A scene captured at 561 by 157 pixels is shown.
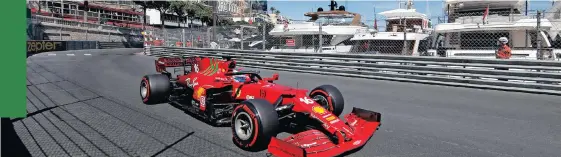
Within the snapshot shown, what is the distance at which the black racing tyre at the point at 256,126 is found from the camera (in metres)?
4.24

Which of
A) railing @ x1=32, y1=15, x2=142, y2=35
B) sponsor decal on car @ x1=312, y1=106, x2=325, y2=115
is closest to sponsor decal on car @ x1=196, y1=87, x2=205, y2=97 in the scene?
sponsor decal on car @ x1=312, y1=106, x2=325, y2=115

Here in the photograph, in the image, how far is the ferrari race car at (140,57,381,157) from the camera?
4.10 m

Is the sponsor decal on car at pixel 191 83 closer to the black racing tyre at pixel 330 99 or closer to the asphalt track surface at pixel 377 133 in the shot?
the asphalt track surface at pixel 377 133

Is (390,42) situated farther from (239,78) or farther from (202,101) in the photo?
(202,101)

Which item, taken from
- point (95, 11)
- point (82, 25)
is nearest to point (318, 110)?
point (82, 25)

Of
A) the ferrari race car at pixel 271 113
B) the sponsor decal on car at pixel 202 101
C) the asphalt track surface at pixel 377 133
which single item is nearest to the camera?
the ferrari race car at pixel 271 113

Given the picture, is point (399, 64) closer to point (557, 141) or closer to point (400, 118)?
point (400, 118)

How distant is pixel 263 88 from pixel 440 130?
234 cm

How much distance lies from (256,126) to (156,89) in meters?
3.24

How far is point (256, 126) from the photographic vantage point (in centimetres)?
425

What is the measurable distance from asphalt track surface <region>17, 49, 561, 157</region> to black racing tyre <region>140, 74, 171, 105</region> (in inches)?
5.4

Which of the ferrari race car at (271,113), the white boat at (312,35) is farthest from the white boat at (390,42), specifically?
the ferrari race car at (271,113)

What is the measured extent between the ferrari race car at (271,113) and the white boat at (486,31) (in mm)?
6886

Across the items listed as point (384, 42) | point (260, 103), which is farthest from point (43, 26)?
point (260, 103)
